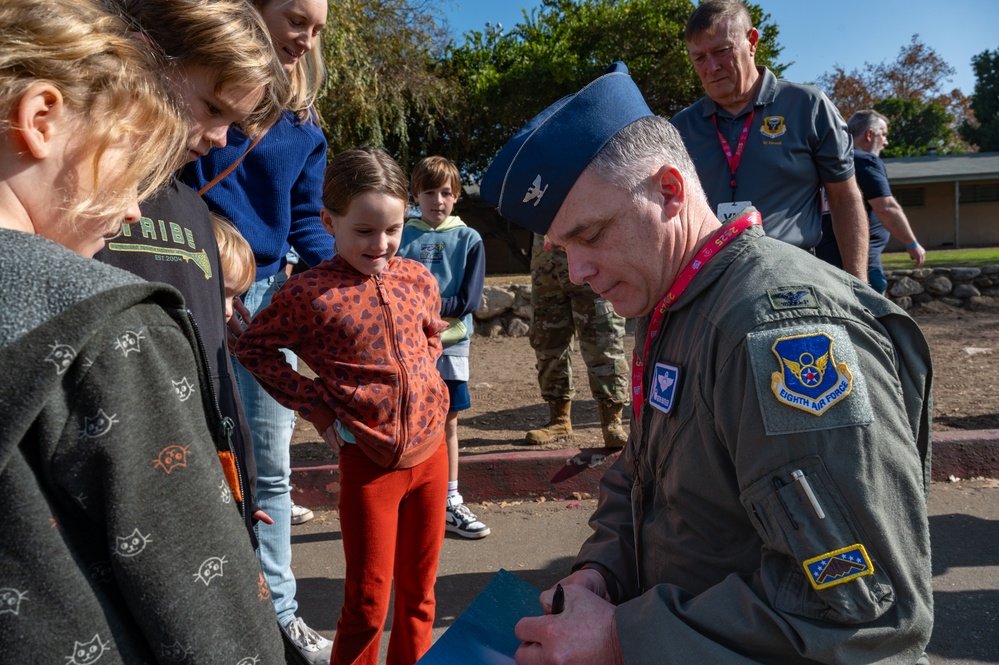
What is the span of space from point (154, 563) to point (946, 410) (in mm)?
6292

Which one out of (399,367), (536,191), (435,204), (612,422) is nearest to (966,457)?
(612,422)

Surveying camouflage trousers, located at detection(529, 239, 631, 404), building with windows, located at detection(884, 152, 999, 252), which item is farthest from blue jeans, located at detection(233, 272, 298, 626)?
building with windows, located at detection(884, 152, 999, 252)

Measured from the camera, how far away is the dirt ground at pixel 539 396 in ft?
18.9

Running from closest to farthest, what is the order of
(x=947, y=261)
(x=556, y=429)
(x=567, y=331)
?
(x=567, y=331) < (x=556, y=429) < (x=947, y=261)

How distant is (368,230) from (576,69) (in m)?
21.1

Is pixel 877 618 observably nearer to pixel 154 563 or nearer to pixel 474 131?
pixel 154 563

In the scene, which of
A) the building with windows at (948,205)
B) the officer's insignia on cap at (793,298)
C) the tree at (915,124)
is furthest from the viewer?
the tree at (915,124)

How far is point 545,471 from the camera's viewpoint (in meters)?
4.90

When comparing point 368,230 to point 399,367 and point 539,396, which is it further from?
point 539,396

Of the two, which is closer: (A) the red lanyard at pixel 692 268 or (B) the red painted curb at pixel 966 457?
(A) the red lanyard at pixel 692 268

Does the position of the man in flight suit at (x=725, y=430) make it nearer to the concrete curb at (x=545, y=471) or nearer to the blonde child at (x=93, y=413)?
the blonde child at (x=93, y=413)

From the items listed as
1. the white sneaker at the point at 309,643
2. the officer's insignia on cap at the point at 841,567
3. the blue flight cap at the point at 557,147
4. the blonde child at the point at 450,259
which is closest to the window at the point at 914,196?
the blonde child at the point at 450,259

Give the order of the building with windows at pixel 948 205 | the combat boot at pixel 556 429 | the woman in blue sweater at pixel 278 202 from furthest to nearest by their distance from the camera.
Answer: the building with windows at pixel 948 205 → the combat boot at pixel 556 429 → the woman in blue sweater at pixel 278 202

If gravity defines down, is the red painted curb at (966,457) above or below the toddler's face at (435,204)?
below
